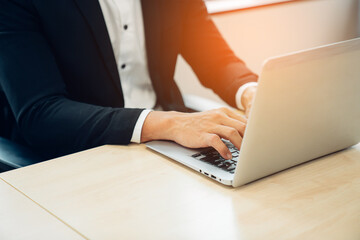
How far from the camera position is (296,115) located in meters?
0.72

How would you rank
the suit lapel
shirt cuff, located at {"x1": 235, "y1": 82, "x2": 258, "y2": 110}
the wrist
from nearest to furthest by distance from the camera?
the wrist → the suit lapel → shirt cuff, located at {"x1": 235, "y1": 82, "x2": 258, "y2": 110}

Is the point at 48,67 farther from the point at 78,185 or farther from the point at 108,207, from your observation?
the point at 108,207

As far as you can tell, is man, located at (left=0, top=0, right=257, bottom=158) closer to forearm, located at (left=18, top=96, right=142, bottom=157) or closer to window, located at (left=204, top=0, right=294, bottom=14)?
forearm, located at (left=18, top=96, right=142, bottom=157)

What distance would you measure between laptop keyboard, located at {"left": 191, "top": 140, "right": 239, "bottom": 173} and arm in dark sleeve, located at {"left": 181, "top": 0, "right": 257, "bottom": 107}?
0.56 meters

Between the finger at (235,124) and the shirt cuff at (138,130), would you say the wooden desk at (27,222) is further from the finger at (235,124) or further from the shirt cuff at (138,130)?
the finger at (235,124)

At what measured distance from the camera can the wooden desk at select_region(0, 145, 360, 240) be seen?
613mm

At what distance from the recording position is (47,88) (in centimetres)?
107

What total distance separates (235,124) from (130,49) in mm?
627

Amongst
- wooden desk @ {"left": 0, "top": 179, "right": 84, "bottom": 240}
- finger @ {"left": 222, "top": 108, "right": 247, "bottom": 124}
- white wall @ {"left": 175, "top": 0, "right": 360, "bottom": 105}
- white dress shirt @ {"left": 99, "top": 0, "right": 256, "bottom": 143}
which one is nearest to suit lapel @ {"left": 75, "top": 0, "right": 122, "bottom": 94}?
white dress shirt @ {"left": 99, "top": 0, "right": 256, "bottom": 143}

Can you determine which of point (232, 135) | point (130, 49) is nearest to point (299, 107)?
point (232, 135)

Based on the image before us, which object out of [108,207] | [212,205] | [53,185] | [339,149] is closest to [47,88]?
[53,185]

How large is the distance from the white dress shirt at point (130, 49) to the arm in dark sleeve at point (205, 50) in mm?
197

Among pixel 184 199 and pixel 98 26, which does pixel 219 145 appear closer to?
pixel 184 199

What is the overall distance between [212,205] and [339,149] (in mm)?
373
